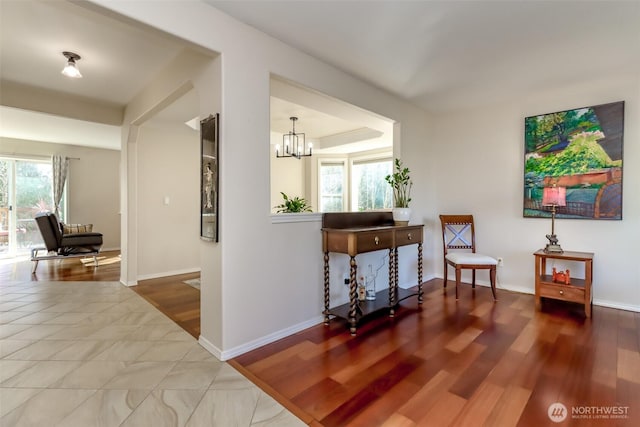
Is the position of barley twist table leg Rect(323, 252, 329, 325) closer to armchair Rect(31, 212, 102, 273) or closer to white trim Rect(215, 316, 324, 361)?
white trim Rect(215, 316, 324, 361)

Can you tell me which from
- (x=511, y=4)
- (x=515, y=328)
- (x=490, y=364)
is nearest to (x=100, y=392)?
(x=490, y=364)

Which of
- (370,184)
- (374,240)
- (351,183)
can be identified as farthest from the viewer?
(351,183)

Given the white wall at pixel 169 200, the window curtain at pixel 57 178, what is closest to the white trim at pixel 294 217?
the white wall at pixel 169 200

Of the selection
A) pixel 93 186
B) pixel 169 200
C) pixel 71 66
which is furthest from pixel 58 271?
pixel 71 66

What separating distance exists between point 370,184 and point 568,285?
4101mm

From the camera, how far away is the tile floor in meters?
1.53

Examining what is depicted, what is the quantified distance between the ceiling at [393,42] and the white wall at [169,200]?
3.46 feet

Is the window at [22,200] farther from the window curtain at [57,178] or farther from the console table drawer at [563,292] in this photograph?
the console table drawer at [563,292]

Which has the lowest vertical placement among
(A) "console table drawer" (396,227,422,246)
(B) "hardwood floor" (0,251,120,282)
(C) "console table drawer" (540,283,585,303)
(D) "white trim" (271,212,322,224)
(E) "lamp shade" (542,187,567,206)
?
(B) "hardwood floor" (0,251,120,282)

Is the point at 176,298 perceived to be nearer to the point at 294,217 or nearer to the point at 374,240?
the point at 294,217

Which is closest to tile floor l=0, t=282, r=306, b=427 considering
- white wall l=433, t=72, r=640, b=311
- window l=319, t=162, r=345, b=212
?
white wall l=433, t=72, r=640, b=311

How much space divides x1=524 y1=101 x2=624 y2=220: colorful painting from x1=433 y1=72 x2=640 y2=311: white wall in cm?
8

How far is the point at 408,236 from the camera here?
10.5 ft

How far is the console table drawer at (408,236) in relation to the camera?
3.04 metres
